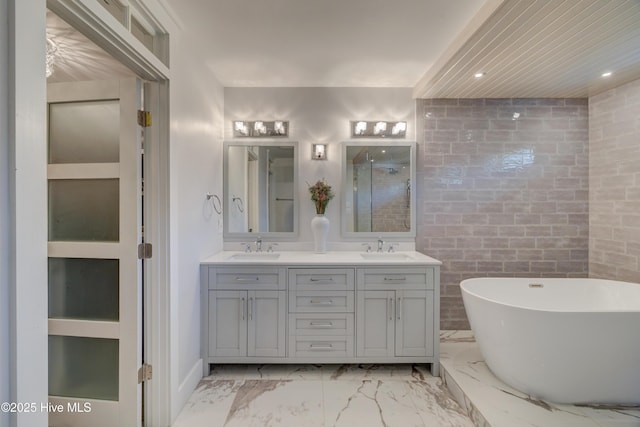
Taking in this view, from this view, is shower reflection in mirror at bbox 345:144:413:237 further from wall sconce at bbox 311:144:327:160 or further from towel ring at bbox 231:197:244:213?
towel ring at bbox 231:197:244:213

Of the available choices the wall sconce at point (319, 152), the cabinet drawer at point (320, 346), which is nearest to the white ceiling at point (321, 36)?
the wall sconce at point (319, 152)

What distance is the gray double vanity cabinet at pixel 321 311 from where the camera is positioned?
224 centimetres

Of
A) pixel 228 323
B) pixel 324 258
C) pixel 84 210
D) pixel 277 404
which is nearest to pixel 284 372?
pixel 277 404

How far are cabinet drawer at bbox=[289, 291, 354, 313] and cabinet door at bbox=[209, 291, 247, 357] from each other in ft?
1.34

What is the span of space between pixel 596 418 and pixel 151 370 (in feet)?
9.02

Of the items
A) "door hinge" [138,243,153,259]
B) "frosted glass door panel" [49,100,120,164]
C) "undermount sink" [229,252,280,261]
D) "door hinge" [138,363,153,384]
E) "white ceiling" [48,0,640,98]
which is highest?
"white ceiling" [48,0,640,98]

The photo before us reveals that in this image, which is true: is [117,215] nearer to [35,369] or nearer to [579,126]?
[35,369]

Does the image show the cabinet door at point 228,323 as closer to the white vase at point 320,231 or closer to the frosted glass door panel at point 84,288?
the frosted glass door panel at point 84,288

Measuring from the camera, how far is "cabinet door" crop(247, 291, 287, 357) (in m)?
2.25

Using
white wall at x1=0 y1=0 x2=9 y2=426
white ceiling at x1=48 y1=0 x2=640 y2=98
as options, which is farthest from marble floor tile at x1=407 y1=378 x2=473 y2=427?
white ceiling at x1=48 y1=0 x2=640 y2=98

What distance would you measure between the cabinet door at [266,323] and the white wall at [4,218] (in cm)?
150

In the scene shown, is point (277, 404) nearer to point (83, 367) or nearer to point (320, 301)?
point (320, 301)

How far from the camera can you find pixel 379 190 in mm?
2857

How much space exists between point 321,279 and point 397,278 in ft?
2.06
